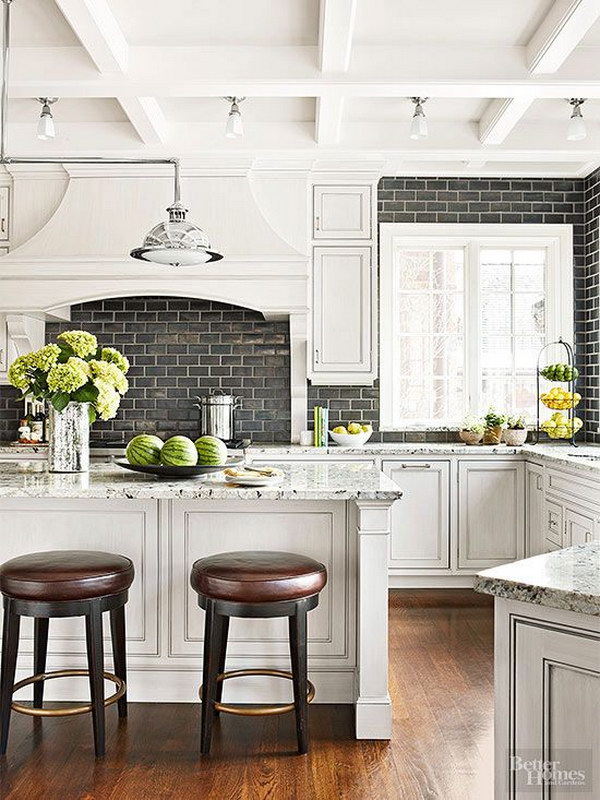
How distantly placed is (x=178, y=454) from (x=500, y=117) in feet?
9.03

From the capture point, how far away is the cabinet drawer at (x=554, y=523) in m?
4.51

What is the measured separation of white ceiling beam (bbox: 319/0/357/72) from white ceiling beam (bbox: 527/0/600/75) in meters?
0.84

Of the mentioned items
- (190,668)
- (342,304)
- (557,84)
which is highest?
(557,84)

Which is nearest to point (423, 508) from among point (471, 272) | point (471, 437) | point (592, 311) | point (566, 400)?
point (471, 437)

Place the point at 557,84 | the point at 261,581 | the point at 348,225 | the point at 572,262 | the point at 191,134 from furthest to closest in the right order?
the point at 572,262, the point at 348,225, the point at 191,134, the point at 557,84, the point at 261,581

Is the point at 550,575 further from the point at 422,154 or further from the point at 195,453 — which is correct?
the point at 422,154

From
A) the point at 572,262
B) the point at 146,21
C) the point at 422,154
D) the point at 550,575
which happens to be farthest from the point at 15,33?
the point at 572,262

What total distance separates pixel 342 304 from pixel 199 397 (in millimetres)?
1184

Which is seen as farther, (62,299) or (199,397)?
(199,397)

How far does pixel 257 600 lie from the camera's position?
8.56 feet

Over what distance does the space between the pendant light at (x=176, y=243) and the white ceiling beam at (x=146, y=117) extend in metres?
1.36

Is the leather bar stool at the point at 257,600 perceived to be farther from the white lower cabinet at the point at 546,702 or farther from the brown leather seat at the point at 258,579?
the white lower cabinet at the point at 546,702

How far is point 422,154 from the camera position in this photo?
5090 millimetres

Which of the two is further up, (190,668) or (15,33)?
(15,33)
